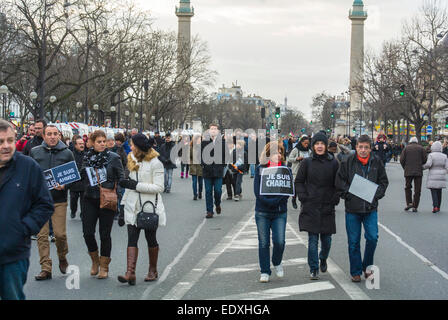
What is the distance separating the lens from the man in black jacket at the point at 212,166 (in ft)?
49.4

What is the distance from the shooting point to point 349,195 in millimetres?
8344

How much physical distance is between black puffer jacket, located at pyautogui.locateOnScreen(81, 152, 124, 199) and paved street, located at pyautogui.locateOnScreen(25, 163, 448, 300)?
3.22 ft

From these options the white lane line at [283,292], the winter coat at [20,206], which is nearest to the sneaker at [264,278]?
the white lane line at [283,292]

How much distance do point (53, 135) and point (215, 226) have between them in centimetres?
538

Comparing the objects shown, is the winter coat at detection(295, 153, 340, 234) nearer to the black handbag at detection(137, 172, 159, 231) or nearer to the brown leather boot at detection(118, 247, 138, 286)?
the black handbag at detection(137, 172, 159, 231)

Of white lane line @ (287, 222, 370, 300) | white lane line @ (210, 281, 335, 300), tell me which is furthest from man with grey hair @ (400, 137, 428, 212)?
white lane line @ (210, 281, 335, 300)

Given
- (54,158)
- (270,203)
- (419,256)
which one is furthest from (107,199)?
(419,256)

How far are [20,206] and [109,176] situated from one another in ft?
11.5

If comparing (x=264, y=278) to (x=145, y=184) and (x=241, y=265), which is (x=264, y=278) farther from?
(x=145, y=184)

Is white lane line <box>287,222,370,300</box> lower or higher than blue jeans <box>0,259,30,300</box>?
lower

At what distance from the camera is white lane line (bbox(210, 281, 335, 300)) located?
290 inches

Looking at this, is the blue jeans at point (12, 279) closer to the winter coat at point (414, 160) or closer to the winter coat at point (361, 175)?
the winter coat at point (361, 175)
